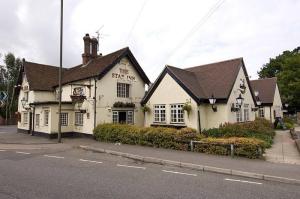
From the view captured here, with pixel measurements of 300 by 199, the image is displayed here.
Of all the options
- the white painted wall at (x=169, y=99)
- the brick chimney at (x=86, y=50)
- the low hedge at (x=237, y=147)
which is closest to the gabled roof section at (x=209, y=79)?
the white painted wall at (x=169, y=99)

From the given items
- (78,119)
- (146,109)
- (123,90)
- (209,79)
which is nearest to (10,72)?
(78,119)

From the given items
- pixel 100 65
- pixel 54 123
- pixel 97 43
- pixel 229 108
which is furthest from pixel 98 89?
pixel 229 108

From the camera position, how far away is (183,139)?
1384 cm

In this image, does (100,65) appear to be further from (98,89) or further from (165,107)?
(165,107)

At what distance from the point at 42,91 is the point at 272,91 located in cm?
2672

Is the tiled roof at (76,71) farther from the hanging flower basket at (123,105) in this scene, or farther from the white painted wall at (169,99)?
the white painted wall at (169,99)

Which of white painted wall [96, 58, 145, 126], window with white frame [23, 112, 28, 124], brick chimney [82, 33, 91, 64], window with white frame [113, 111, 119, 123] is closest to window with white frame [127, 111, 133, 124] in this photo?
white painted wall [96, 58, 145, 126]

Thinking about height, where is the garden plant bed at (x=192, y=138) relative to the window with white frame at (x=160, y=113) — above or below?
below

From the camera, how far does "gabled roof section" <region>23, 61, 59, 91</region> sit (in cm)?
2480

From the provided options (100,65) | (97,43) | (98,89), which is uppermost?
(97,43)

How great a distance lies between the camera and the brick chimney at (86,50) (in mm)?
→ 24797

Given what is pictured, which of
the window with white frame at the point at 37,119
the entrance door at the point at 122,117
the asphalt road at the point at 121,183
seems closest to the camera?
the asphalt road at the point at 121,183

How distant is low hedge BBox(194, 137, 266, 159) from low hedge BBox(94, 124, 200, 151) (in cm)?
100

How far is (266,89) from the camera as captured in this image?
3297 centimetres
